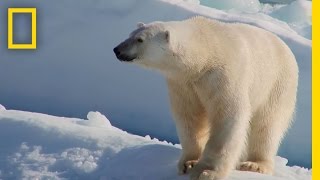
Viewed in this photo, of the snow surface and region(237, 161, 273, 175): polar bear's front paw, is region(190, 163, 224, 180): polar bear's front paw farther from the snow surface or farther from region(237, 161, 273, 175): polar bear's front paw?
the snow surface

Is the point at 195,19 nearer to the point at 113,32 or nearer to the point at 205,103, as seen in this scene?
the point at 205,103

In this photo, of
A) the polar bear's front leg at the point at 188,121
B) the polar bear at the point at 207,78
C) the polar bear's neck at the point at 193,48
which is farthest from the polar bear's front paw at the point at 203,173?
the polar bear's neck at the point at 193,48

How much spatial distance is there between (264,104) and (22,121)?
1.78m

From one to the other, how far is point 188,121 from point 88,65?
19.4ft

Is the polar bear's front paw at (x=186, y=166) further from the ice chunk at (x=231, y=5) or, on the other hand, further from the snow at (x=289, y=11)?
the ice chunk at (x=231, y=5)

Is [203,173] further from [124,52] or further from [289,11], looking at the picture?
[289,11]

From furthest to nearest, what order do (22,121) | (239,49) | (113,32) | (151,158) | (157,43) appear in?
(113,32), (22,121), (151,158), (239,49), (157,43)

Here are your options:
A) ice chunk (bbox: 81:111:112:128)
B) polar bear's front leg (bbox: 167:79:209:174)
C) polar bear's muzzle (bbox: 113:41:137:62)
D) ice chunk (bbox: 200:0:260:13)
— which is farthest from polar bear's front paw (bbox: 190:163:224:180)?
ice chunk (bbox: 200:0:260:13)

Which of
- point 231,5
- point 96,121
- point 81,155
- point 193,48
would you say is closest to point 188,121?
point 193,48

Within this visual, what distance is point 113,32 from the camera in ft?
30.0

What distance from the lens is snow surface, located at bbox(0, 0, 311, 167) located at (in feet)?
29.4

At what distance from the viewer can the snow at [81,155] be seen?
12.2ft

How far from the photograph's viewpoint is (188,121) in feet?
11.7

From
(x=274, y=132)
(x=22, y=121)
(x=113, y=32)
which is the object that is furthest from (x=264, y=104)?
(x=113, y=32)
